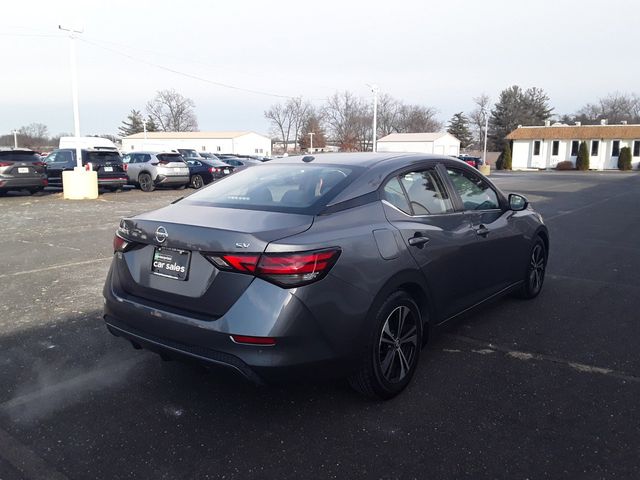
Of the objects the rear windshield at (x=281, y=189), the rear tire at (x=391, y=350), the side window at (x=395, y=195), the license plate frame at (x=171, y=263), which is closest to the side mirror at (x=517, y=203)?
the side window at (x=395, y=195)

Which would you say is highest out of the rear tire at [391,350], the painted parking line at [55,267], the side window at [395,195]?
the side window at [395,195]

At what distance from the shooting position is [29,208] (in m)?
14.6

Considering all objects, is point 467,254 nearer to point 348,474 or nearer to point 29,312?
point 348,474

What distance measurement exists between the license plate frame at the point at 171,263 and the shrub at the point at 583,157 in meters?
58.4

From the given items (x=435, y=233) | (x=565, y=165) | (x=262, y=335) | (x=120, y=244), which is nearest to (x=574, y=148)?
(x=565, y=165)

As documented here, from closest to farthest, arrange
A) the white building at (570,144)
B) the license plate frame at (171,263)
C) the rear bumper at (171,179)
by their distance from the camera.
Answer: the license plate frame at (171,263) → the rear bumper at (171,179) → the white building at (570,144)

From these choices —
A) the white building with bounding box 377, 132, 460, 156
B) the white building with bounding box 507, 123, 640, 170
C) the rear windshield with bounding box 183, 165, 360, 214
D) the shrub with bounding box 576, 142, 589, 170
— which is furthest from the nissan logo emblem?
the white building with bounding box 377, 132, 460, 156

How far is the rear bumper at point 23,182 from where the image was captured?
56.2ft

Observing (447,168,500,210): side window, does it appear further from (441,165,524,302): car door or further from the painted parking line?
the painted parking line

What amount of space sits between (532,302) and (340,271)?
3375 millimetres

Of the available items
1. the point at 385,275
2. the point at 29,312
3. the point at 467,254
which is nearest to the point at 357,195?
the point at 385,275

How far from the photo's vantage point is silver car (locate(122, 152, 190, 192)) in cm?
2144

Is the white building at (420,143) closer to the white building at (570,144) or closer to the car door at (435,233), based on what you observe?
the white building at (570,144)

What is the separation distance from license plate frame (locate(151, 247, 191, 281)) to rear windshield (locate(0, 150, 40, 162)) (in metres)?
17.0
